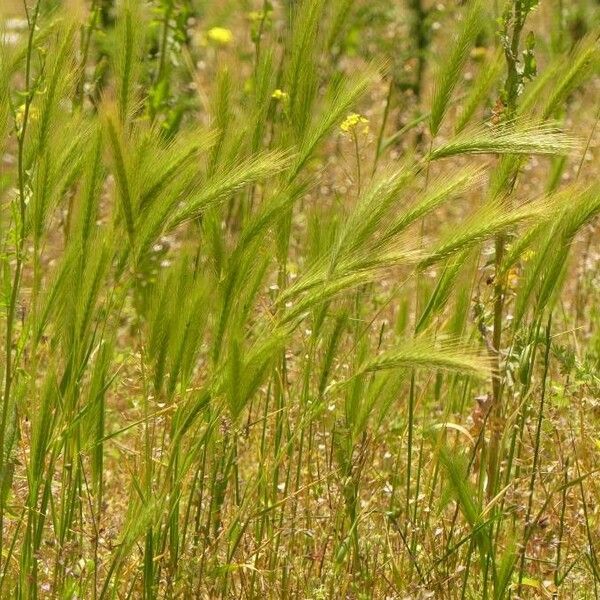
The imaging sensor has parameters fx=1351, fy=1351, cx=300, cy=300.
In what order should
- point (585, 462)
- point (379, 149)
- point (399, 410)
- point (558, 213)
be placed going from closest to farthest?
point (558, 213)
point (585, 462)
point (379, 149)
point (399, 410)

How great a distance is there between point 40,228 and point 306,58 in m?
0.63

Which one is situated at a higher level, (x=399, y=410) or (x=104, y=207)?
(x=104, y=207)

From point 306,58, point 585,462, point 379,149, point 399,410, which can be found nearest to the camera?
point 306,58

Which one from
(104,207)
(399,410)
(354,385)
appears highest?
(104,207)

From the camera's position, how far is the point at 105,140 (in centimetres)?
196

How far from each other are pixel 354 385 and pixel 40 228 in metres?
0.61

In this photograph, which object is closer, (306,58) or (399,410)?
(306,58)

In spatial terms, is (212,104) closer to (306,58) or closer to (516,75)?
(306,58)

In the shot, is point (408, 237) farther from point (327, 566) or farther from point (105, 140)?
point (327, 566)

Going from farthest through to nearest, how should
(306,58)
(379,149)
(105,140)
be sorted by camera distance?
(379,149) < (306,58) < (105,140)

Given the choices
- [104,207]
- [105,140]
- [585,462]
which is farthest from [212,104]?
[104,207]

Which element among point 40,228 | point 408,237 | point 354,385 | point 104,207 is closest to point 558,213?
point 408,237

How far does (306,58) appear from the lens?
7.82 ft

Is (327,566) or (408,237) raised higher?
(408,237)
